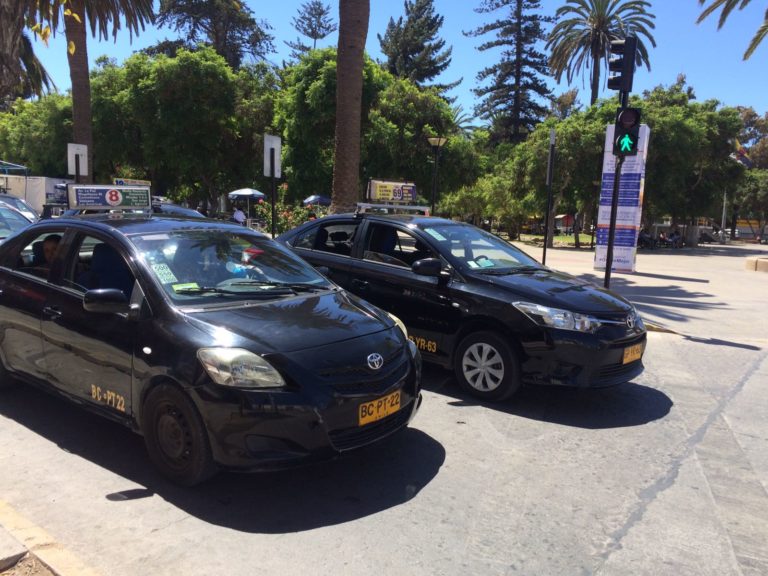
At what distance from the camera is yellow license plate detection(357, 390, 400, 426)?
11.9 feet

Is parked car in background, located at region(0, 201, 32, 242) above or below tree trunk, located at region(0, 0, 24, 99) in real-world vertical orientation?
below

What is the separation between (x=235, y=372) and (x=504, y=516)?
1.77 m

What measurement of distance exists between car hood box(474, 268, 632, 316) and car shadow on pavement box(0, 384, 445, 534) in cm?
163

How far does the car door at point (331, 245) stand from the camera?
21.9 feet

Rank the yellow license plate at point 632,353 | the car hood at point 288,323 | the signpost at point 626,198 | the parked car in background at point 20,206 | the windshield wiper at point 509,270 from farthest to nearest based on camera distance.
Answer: the signpost at point 626,198
the parked car in background at point 20,206
the windshield wiper at point 509,270
the yellow license plate at point 632,353
the car hood at point 288,323

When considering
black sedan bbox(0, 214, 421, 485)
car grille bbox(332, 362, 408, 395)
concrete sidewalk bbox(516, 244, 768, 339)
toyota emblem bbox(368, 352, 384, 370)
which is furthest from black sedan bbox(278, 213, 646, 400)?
concrete sidewalk bbox(516, 244, 768, 339)

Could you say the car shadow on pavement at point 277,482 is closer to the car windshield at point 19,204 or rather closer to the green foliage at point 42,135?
the car windshield at point 19,204

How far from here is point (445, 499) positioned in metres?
3.68

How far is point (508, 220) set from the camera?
145 ft

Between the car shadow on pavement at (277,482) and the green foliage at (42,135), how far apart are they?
3532 cm

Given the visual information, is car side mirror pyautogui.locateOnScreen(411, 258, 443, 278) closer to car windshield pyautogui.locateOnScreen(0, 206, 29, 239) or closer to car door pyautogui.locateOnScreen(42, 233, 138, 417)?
car door pyautogui.locateOnScreen(42, 233, 138, 417)

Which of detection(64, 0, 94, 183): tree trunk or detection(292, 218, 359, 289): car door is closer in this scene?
detection(292, 218, 359, 289): car door

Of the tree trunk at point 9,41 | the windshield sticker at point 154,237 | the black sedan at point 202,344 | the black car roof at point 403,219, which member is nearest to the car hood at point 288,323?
→ the black sedan at point 202,344

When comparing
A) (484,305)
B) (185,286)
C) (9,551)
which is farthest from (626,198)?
(9,551)
